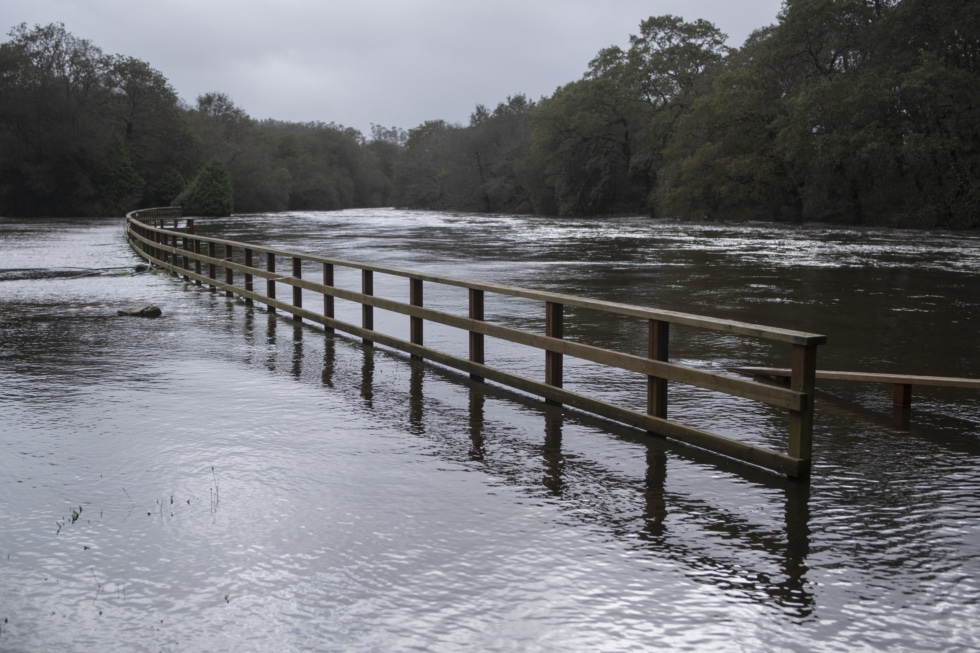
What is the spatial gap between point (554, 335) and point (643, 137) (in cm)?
7803

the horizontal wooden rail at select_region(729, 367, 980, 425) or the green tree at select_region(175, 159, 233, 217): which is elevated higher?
the green tree at select_region(175, 159, 233, 217)

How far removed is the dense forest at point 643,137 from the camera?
51.1 m

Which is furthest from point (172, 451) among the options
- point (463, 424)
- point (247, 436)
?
point (463, 424)

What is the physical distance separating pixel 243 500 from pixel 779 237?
40.4 metres

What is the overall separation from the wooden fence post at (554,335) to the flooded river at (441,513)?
29 centimetres

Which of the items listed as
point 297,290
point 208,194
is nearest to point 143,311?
point 297,290

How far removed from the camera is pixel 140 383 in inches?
402

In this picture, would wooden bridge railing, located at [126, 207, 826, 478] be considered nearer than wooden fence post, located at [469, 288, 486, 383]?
Yes

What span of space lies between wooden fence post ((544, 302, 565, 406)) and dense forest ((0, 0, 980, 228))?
4381 centimetres

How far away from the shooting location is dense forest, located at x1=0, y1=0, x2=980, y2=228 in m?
51.1

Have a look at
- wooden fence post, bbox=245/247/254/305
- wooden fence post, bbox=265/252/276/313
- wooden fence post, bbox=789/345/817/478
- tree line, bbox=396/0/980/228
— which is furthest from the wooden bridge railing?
tree line, bbox=396/0/980/228

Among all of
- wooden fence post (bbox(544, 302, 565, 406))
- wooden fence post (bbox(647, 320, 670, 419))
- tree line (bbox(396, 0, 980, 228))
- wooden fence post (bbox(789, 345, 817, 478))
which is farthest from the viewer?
tree line (bbox(396, 0, 980, 228))

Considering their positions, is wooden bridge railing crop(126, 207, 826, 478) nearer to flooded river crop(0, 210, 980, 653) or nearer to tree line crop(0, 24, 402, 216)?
flooded river crop(0, 210, 980, 653)

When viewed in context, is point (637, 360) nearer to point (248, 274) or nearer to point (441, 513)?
point (441, 513)
